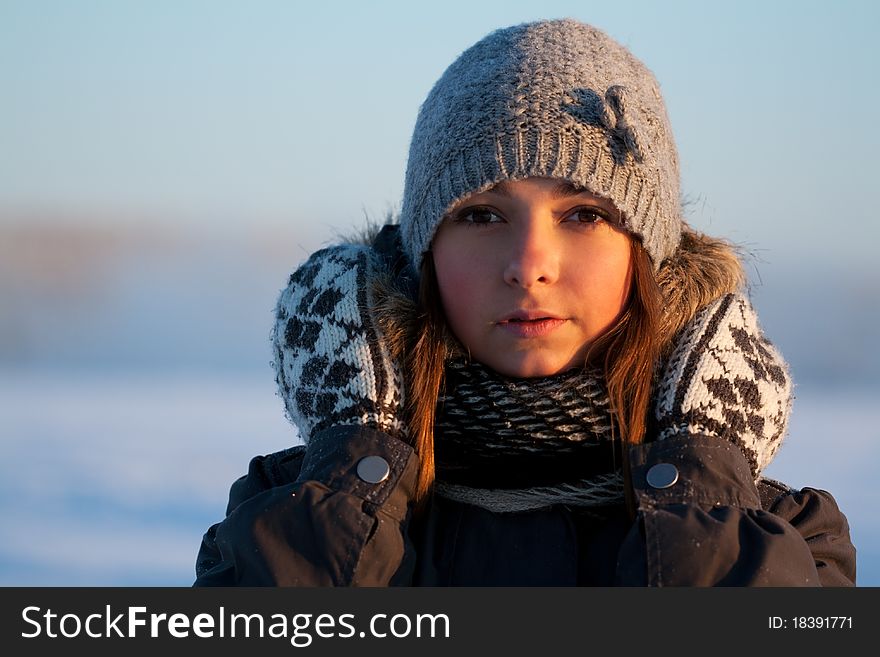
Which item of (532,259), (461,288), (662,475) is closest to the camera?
(662,475)

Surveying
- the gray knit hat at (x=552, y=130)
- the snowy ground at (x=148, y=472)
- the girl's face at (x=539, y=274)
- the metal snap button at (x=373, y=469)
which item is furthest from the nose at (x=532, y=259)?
the snowy ground at (x=148, y=472)

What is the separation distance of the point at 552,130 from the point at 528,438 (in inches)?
21.3

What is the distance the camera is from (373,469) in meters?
1.87

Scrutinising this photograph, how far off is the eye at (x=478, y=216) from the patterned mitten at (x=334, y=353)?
22 centimetres

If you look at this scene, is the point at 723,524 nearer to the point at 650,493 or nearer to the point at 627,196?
the point at 650,493

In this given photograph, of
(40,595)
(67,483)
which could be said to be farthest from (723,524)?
(67,483)

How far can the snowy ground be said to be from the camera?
155 inches

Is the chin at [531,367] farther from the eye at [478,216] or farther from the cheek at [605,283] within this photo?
the eye at [478,216]

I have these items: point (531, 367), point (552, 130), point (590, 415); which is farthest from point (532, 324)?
point (552, 130)

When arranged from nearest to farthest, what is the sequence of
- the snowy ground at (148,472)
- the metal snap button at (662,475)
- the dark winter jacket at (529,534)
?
the dark winter jacket at (529,534) < the metal snap button at (662,475) < the snowy ground at (148,472)

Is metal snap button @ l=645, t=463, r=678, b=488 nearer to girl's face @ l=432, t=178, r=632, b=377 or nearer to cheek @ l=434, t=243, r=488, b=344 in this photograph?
girl's face @ l=432, t=178, r=632, b=377

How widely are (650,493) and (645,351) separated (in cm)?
29

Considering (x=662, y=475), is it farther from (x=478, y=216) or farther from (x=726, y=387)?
(x=478, y=216)

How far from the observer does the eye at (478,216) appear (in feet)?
6.56
